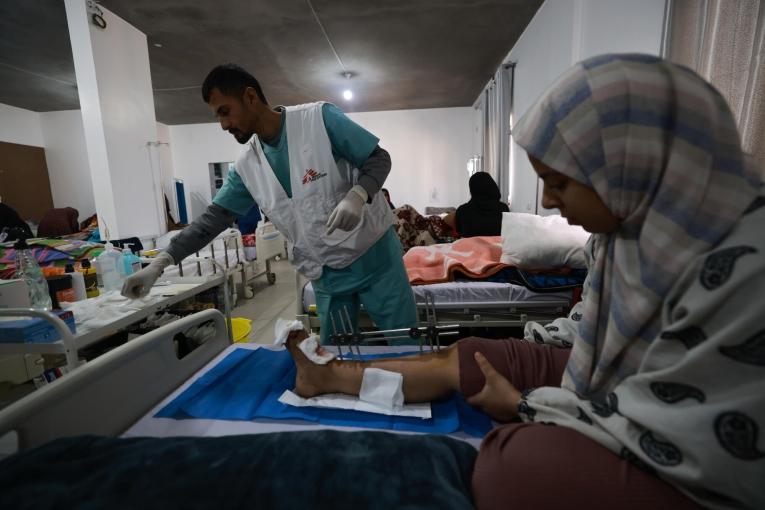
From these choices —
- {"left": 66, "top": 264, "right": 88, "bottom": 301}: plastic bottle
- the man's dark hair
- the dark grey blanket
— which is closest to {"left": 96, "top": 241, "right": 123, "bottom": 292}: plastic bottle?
{"left": 66, "top": 264, "right": 88, "bottom": 301}: plastic bottle

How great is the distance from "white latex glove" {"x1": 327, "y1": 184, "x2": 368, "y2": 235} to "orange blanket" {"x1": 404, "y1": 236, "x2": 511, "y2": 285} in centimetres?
79

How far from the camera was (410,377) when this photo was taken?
101 cm

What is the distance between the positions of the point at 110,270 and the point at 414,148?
5784mm

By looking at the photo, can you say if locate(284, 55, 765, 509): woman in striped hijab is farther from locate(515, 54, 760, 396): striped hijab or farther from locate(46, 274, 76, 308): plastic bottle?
locate(46, 274, 76, 308): plastic bottle

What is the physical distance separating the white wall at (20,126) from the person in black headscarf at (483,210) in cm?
701

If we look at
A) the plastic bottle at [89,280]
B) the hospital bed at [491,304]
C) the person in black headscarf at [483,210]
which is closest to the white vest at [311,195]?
the hospital bed at [491,304]

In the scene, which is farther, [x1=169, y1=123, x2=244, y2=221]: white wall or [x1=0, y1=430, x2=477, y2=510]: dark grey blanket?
[x1=169, y1=123, x2=244, y2=221]: white wall

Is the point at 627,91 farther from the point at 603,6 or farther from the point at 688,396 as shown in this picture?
the point at 603,6

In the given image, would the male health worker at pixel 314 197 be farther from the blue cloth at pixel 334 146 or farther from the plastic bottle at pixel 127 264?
the plastic bottle at pixel 127 264

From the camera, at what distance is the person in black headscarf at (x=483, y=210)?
10.2 ft

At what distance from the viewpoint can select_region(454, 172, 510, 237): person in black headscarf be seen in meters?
3.10

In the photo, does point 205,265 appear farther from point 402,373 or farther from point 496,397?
point 496,397

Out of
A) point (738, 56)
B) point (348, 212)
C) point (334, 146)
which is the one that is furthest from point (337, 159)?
point (738, 56)

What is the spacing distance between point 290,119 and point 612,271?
3.92 feet
